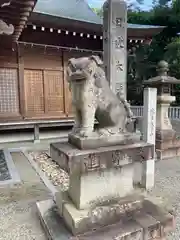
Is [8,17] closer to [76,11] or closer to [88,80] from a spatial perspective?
[88,80]

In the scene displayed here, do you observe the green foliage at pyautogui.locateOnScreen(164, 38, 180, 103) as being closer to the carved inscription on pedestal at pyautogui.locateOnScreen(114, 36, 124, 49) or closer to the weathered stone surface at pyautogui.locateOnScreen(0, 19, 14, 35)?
the carved inscription on pedestal at pyautogui.locateOnScreen(114, 36, 124, 49)

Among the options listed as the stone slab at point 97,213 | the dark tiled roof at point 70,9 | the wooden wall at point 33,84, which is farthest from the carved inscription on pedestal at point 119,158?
the dark tiled roof at point 70,9

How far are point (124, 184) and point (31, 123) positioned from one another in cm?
454

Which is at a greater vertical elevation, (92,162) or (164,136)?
(92,162)

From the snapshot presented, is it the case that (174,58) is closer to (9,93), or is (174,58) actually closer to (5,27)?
(9,93)

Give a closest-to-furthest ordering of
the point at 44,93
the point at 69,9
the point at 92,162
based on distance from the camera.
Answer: the point at 92,162 → the point at 44,93 → the point at 69,9

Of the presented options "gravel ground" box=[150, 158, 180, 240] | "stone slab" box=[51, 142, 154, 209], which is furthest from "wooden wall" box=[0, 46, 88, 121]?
"stone slab" box=[51, 142, 154, 209]

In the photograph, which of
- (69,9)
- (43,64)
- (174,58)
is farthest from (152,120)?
(174,58)

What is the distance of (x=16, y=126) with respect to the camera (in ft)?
18.7

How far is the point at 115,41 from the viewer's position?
2822mm

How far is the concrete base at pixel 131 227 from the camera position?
5.08 ft

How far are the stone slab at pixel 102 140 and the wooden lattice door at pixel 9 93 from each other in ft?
15.3

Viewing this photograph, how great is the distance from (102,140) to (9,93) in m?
4.98

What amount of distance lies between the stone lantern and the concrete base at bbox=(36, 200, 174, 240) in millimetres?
2776
